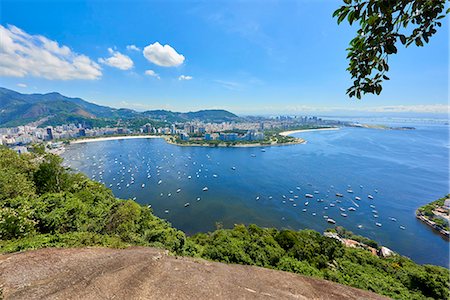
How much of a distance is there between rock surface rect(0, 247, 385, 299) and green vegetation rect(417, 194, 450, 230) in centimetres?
1722

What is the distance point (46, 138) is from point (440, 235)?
73.5 m

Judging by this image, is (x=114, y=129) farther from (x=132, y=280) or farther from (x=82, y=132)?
(x=132, y=280)

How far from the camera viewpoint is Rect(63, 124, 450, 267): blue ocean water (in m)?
14.5

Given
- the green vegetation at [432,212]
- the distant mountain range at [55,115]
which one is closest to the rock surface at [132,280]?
the green vegetation at [432,212]

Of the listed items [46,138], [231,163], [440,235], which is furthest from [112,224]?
[46,138]

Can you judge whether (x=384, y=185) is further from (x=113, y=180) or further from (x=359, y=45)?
(x=113, y=180)

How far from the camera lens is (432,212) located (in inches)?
611

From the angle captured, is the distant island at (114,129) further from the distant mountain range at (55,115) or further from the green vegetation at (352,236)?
the green vegetation at (352,236)

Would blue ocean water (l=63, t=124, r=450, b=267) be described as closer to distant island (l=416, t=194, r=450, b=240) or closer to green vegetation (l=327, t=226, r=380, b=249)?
distant island (l=416, t=194, r=450, b=240)

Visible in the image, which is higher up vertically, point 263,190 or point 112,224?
point 112,224

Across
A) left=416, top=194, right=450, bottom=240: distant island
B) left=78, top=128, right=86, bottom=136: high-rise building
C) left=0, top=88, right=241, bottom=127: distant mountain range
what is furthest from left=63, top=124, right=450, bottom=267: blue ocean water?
left=0, top=88, right=241, bottom=127: distant mountain range

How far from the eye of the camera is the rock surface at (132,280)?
8.23ft

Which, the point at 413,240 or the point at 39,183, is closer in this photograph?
the point at 39,183

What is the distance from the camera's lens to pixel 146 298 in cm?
248
